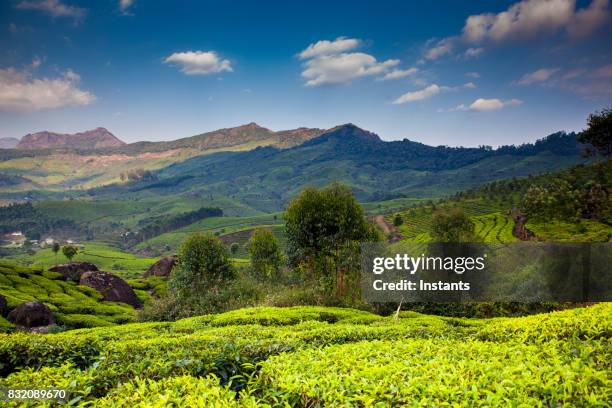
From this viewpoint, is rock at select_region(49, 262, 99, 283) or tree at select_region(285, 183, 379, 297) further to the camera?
rock at select_region(49, 262, 99, 283)

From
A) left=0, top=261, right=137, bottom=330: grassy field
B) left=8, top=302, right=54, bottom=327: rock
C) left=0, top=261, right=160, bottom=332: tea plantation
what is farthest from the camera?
left=0, top=261, right=137, bottom=330: grassy field

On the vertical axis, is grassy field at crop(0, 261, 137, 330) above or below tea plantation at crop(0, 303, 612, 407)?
below

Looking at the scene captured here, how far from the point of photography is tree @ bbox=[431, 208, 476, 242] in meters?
59.4

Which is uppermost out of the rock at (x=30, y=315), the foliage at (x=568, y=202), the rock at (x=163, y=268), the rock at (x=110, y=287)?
the foliage at (x=568, y=202)

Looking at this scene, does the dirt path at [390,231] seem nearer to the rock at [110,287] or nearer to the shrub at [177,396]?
the rock at [110,287]

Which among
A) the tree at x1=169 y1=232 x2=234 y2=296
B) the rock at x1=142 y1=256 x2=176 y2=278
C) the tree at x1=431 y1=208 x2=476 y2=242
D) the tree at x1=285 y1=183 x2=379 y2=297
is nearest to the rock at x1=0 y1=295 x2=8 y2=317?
the tree at x1=169 y1=232 x2=234 y2=296

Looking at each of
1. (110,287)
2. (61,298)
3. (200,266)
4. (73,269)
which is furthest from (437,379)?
(73,269)

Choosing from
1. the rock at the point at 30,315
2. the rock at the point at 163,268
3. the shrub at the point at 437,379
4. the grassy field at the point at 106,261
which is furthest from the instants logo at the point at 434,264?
the grassy field at the point at 106,261

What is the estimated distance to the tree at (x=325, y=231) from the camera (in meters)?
42.0

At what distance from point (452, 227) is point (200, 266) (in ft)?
124

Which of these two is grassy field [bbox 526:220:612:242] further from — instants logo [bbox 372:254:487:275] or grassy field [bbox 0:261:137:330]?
grassy field [bbox 0:261:137:330]

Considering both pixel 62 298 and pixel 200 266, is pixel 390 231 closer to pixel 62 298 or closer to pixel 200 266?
pixel 200 266

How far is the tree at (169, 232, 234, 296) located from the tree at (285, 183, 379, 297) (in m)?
13.0

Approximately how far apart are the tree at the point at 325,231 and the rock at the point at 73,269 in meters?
48.3
